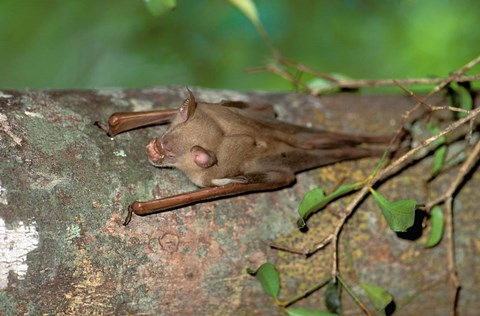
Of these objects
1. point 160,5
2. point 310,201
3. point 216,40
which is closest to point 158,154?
point 310,201

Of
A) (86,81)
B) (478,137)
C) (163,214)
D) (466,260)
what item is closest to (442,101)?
(478,137)

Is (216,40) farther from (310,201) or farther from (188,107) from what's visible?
(310,201)

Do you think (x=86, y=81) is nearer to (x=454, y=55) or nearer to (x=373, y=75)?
(x=373, y=75)

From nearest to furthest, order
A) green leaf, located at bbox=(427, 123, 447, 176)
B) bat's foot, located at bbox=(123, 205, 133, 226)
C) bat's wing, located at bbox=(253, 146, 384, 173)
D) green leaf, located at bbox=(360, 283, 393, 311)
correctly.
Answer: bat's foot, located at bbox=(123, 205, 133, 226)
green leaf, located at bbox=(360, 283, 393, 311)
bat's wing, located at bbox=(253, 146, 384, 173)
green leaf, located at bbox=(427, 123, 447, 176)

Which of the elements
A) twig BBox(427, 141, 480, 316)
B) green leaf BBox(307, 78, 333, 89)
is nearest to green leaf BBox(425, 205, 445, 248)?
twig BBox(427, 141, 480, 316)

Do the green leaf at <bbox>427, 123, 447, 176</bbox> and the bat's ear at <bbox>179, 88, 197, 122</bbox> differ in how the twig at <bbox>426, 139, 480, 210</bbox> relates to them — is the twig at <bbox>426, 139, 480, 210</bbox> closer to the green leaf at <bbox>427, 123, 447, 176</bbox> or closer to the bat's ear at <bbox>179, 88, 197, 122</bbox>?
the green leaf at <bbox>427, 123, 447, 176</bbox>

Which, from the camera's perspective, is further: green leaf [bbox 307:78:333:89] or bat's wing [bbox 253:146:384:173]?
green leaf [bbox 307:78:333:89]
